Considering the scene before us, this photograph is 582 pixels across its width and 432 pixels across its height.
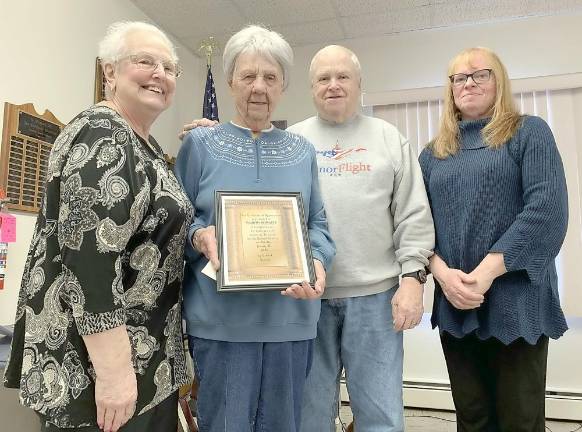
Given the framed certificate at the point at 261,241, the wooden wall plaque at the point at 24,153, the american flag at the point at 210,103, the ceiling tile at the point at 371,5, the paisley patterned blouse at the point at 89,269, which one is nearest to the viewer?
the paisley patterned blouse at the point at 89,269

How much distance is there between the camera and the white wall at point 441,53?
9.84 feet

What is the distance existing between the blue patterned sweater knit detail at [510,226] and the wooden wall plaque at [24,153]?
5.54 feet

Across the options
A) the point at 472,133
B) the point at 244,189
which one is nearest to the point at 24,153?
the point at 244,189

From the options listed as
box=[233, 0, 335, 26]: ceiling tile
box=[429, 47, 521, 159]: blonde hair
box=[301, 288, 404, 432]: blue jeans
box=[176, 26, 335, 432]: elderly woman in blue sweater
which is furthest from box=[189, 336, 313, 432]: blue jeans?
box=[233, 0, 335, 26]: ceiling tile

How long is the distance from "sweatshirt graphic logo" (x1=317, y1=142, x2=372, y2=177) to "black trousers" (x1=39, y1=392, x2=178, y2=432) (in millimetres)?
732

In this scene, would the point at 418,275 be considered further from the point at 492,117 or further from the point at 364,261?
the point at 492,117

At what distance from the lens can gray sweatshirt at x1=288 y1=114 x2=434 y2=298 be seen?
52.5 inches

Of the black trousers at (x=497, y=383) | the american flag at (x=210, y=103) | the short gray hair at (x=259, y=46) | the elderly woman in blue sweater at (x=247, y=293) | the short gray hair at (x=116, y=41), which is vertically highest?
the american flag at (x=210, y=103)

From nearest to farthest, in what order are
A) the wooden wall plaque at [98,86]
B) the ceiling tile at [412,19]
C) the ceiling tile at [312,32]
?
the wooden wall plaque at [98,86], the ceiling tile at [412,19], the ceiling tile at [312,32]

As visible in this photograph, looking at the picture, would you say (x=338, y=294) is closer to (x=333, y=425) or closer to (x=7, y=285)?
(x=333, y=425)

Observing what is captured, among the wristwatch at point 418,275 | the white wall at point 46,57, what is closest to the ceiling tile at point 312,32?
the white wall at point 46,57

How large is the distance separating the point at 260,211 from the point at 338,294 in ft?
1.35

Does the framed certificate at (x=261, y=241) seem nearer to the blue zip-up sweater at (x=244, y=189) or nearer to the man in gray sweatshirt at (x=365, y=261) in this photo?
the blue zip-up sweater at (x=244, y=189)

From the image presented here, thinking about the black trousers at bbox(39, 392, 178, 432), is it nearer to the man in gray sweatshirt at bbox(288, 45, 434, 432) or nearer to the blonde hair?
the man in gray sweatshirt at bbox(288, 45, 434, 432)
